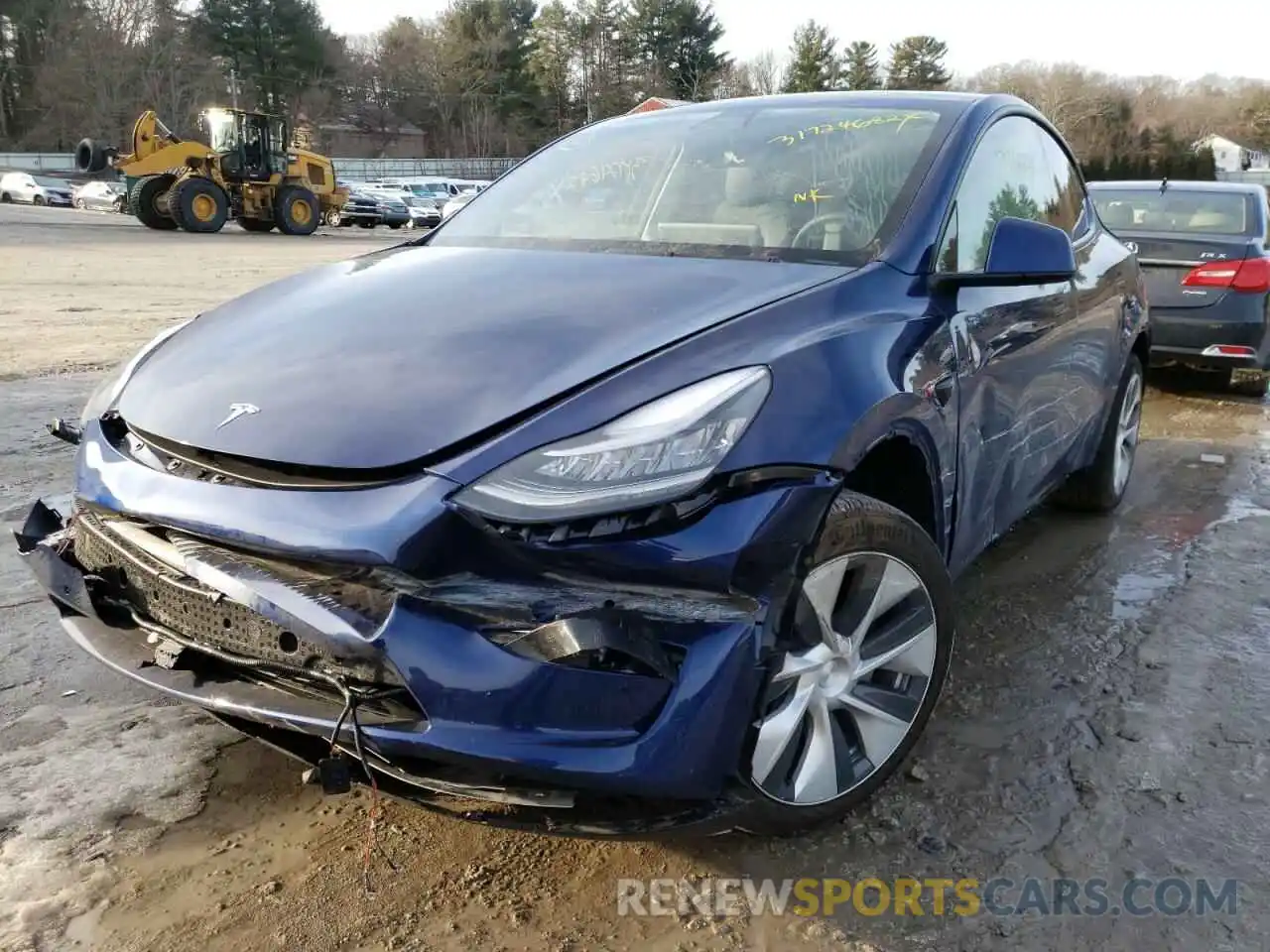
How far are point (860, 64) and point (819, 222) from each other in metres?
84.6

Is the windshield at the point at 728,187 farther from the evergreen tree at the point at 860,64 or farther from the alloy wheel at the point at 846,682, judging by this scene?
the evergreen tree at the point at 860,64

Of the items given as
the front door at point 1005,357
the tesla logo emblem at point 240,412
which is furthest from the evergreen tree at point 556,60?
the tesla logo emblem at point 240,412

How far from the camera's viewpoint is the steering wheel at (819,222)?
268cm

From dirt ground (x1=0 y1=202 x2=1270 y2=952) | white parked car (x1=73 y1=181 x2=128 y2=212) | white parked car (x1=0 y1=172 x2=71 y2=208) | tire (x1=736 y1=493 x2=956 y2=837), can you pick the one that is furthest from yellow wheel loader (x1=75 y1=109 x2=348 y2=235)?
tire (x1=736 y1=493 x2=956 y2=837)

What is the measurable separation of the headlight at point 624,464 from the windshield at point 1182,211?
243 inches

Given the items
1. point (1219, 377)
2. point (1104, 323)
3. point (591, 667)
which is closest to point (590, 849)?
point (591, 667)

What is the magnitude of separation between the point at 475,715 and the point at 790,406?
0.80 metres

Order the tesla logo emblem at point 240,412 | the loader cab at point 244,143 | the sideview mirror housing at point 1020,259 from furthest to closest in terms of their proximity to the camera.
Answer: the loader cab at point 244,143
the sideview mirror housing at point 1020,259
the tesla logo emblem at point 240,412

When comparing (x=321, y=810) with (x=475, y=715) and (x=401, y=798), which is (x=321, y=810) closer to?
(x=401, y=798)

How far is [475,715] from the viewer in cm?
171

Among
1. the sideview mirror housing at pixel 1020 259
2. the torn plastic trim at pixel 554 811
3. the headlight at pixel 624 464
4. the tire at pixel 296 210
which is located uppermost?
the tire at pixel 296 210

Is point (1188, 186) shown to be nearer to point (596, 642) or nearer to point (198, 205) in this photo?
point (596, 642)

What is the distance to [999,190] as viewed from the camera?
308 cm

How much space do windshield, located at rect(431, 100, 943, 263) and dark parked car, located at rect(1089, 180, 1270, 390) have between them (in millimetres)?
4495
